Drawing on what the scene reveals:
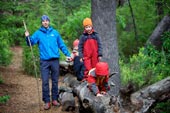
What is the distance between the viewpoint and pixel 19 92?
11500mm

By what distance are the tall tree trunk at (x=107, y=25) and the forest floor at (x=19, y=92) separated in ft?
6.21

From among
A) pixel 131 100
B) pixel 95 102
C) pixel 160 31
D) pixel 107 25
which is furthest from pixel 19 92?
pixel 160 31

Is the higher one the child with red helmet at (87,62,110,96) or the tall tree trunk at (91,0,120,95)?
the tall tree trunk at (91,0,120,95)

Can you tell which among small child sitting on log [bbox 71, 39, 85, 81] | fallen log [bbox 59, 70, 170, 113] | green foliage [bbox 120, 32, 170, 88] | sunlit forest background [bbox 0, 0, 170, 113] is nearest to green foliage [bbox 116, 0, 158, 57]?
sunlit forest background [bbox 0, 0, 170, 113]

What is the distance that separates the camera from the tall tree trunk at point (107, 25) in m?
9.36

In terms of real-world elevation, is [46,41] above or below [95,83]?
above

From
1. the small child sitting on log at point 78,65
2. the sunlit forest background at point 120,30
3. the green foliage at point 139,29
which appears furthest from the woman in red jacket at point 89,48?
the green foliage at point 139,29

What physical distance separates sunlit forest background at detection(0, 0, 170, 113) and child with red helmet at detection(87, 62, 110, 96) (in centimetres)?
71

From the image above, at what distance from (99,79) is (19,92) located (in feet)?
15.0

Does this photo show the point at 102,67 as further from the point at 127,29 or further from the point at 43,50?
the point at 127,29

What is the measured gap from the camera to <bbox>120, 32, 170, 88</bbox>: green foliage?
420 inches

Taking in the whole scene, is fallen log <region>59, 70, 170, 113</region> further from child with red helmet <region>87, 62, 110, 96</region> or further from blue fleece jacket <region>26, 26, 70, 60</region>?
blue fleece jacket <region>26, 26, 70, 60</region>

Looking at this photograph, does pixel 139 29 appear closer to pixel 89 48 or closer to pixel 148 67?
pixel 148 67

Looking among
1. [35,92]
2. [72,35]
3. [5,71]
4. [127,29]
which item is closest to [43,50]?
[35,92]
